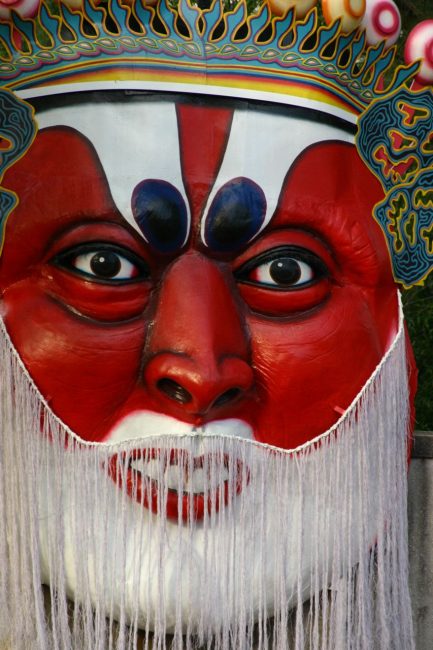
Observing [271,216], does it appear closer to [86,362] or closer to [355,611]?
[86,362]

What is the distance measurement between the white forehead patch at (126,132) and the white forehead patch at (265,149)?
0.13 meters

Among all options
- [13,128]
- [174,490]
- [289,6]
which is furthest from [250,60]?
[174,490]

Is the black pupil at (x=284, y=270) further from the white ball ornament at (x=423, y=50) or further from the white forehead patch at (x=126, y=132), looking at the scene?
the white ball ornament at (x=423, y=50)

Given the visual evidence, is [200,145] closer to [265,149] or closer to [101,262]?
[265,149]

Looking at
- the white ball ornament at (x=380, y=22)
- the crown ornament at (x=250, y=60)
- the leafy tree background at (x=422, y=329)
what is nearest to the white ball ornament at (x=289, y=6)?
the crown ornament at (x=250, y=60)

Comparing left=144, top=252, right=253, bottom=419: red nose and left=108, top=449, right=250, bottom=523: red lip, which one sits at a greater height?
left=144, top=252, right=253, bottom=419: red nose

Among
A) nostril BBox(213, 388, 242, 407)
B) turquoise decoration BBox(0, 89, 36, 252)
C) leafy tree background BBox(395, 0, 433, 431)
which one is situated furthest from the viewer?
leafy tree background BBox(395, 0, 433, 431)

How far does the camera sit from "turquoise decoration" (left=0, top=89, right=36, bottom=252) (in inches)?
83.3

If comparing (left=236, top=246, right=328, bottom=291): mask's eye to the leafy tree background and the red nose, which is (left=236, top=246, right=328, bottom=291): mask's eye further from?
the leafy tree background

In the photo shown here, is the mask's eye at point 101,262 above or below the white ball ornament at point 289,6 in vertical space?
below

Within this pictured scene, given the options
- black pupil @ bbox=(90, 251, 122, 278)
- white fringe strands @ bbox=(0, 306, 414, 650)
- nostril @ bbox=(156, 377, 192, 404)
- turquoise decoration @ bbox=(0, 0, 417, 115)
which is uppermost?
turquoise decoration @ bbox=(0, 0, 417, 115)

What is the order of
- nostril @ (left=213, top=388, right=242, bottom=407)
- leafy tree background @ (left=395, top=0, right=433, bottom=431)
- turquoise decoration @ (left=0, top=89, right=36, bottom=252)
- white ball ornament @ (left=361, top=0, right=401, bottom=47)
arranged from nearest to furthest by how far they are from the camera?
turquoise decoration @ (left=0, top=89, right=36, bottom=252), nostril @ (left=213, top=388, right=242, bottom=407), white ball ornament @ (left=361, top=0, right=401, bottom=47), leafy tree background @ (left=395, top=0, right=433, bottom=431)

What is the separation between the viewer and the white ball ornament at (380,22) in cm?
234

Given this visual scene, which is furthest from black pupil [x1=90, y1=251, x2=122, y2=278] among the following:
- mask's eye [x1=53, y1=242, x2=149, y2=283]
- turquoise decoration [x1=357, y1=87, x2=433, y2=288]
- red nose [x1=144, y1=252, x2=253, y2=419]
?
turquoise decoration [x1=357, y1=87, x2=433, y2=288]
